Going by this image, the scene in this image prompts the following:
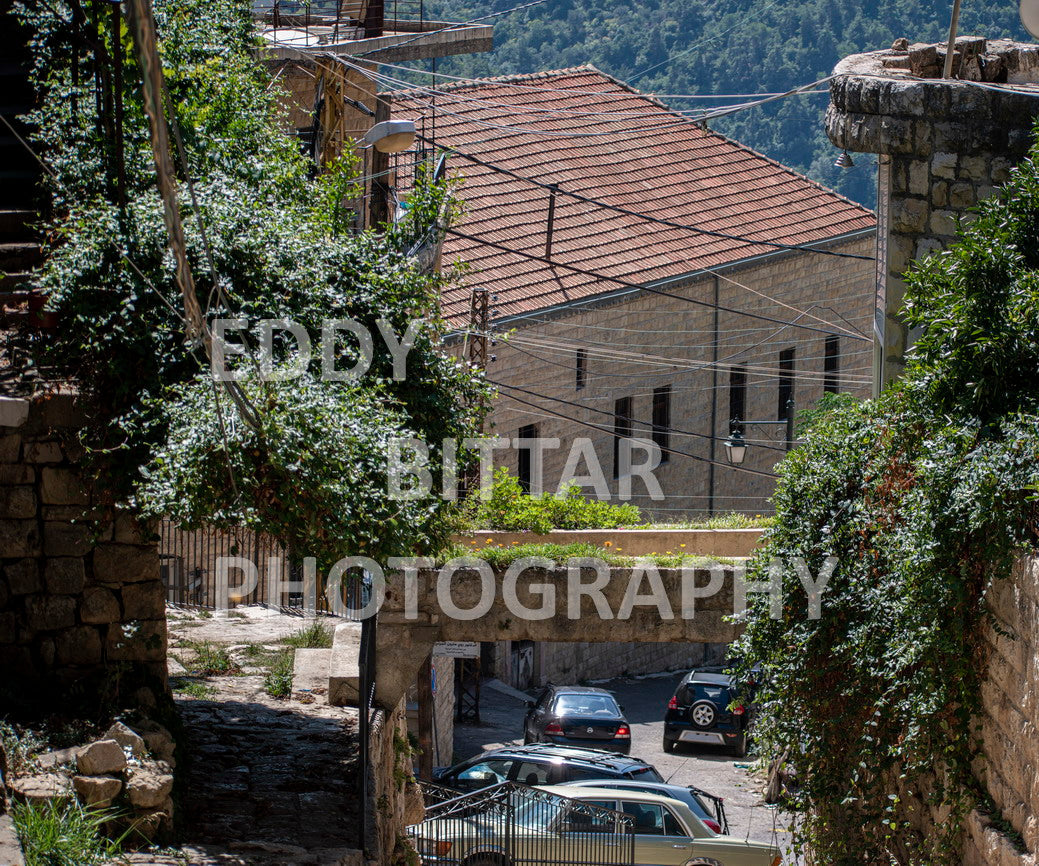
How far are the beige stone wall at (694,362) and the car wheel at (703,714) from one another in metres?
4.72

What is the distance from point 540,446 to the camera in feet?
82.4

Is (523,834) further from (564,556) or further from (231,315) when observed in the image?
(231,315)

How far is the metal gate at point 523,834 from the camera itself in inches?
496

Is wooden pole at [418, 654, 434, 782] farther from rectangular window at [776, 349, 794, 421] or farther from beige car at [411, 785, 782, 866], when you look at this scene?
rectangular window at [776, 349, 794, 421]

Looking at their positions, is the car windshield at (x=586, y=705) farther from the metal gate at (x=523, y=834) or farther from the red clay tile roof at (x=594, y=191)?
the metal gate at (x=523, y=834)

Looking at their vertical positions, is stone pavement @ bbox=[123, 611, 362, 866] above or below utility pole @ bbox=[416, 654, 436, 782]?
above

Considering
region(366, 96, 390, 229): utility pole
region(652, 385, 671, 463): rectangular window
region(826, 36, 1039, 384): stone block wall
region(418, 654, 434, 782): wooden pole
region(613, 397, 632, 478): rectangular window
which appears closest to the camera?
region(826, 36, 1039, 384): stone block wall

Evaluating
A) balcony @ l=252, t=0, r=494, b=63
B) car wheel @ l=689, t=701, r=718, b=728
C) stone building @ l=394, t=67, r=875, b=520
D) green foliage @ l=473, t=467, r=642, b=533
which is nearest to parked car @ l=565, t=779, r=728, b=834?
green foliage @ l=473, t=467, r=642, b=533

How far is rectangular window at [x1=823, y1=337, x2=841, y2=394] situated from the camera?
104ft

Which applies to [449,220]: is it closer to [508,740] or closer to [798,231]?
[508,740]

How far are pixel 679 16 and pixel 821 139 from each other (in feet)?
34.5

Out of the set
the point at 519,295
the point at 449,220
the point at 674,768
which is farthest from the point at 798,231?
the point at 449,220

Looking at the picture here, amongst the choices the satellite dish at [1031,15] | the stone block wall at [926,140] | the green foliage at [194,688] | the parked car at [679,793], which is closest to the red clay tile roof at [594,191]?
the parked car at [679,793]

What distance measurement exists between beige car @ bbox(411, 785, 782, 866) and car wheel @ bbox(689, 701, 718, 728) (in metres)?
7.50
